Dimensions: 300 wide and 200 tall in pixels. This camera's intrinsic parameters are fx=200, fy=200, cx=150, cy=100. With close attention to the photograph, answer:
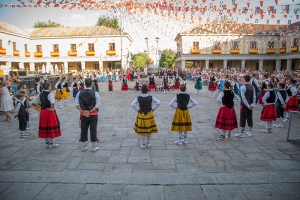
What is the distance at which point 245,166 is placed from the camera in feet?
13.0

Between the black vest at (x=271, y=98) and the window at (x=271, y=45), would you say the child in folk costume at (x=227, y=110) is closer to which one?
the black vest at (x=271, y=98)

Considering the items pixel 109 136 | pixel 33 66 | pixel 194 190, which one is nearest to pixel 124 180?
pixel 194 190

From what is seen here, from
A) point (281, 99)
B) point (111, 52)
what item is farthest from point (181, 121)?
point (111, 52)

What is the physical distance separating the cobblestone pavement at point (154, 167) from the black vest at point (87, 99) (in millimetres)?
1094

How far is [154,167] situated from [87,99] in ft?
6.88

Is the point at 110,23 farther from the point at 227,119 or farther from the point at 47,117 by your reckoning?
the point at 227,119

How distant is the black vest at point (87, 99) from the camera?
14.8ft

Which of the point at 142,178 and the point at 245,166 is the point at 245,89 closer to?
the point at 245,166

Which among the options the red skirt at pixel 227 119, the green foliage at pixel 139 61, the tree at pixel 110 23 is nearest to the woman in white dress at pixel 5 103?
the tree at pixel 110 23

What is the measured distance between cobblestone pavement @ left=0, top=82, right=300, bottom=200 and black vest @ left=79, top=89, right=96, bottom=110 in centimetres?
109

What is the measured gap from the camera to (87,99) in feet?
14.8

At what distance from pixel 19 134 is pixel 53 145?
1921 mm

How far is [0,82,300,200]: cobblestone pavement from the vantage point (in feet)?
10.2

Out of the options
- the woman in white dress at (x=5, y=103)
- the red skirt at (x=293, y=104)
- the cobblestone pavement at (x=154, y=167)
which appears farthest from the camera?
the woman in white dress at (x=5, y=103)
